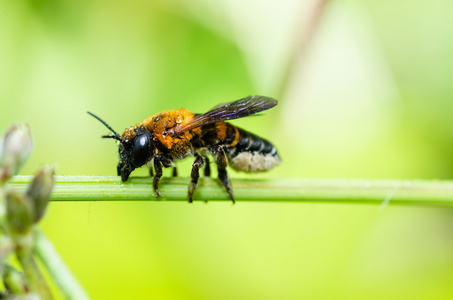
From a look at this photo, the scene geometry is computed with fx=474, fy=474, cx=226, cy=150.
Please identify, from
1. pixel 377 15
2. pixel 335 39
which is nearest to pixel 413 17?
pixel 377 15

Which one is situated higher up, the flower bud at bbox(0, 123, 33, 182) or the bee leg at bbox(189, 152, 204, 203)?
the flower bud at bbox(0, 123, 33, 182)

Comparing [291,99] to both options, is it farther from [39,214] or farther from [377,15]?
[39,214]

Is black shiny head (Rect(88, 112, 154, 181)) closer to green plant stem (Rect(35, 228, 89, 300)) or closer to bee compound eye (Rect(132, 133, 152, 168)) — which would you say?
bee compound eye (Rect(132, 133, 152, 168))

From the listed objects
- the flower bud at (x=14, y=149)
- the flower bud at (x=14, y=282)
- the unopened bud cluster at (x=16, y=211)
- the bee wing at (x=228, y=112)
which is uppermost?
the bee wing at (x=228, y=112)

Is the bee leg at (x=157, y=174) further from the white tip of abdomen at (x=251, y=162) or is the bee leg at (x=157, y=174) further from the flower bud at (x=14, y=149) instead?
the flower bud at (x=14, y=149)

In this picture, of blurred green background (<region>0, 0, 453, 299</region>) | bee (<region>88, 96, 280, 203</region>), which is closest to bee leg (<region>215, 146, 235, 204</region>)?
bee (<region>88, 96, 280, 203</region>)

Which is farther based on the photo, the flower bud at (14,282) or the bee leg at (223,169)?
the bee leg at (223,169)

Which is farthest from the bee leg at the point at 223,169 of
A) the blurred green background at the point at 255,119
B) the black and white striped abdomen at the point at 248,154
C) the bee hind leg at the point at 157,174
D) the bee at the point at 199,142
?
the blurred green background at the point at 255,119

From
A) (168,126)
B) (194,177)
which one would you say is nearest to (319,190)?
(194,177)
